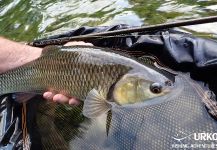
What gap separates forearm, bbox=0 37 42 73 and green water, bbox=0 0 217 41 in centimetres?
178

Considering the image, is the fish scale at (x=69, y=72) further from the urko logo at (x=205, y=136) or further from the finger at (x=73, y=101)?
the urko logo at (x=205, y=136)

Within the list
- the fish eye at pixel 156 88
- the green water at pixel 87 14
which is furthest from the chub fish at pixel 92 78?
the green water at pixel 87 14

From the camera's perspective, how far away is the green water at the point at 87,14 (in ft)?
15.9

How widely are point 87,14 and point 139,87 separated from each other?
3472 mm

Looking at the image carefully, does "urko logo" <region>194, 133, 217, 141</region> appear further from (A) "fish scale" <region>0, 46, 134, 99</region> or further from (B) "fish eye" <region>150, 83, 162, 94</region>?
(A) "fish scale" <region>0, 46, 134, 99</region>

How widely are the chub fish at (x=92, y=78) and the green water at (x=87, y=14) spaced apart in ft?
6.26

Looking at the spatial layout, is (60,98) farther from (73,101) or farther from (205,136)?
(205,136)

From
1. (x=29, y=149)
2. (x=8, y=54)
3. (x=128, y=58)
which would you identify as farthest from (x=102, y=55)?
(x=8, y=54)

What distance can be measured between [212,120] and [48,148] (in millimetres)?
1108

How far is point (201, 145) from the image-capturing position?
1.98 m

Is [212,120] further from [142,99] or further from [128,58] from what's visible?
[128,58]

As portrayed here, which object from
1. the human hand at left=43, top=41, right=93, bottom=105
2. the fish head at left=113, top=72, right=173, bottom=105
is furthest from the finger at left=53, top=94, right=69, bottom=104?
the fish head at left=113, top=72, right=173, bottom=105

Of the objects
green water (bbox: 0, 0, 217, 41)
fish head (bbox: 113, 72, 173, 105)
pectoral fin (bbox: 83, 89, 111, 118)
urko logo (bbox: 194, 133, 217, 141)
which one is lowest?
green water (bbox: 0, 0, 217, 41)

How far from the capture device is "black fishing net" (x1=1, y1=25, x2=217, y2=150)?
6.87ft
